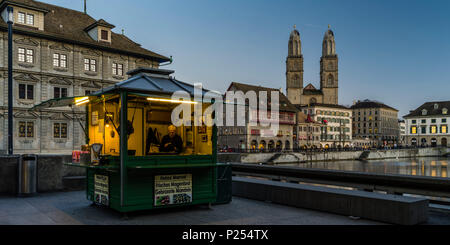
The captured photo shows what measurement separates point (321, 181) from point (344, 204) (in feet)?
8.61

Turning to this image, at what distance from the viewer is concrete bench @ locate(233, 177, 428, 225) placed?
7914 mm

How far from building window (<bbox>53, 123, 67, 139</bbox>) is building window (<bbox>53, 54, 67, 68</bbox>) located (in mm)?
6703

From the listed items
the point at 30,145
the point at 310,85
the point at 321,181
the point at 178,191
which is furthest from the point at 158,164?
the point at 310,85

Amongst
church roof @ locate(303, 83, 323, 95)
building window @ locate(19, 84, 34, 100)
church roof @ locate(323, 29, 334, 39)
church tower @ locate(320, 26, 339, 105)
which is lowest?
building window @ locate(19, 84, 34, 100)

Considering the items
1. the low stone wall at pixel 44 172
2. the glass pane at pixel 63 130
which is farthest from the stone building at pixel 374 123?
the low stone wall at pixel 44 172

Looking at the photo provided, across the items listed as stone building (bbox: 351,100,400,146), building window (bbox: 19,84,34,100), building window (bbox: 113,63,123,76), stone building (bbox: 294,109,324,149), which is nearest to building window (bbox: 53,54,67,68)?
building window (bbox: 19,84,34,100)

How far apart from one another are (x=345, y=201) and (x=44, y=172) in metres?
9.35

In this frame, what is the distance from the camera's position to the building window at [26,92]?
135 ft

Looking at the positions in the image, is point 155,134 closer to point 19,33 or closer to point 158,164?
point 158,164

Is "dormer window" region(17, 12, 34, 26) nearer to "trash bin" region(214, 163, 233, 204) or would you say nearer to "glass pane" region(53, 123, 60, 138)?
"glass pane" region(53, 123, 60, 138)

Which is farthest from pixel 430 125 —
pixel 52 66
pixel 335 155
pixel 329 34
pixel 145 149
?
pixel 145 149

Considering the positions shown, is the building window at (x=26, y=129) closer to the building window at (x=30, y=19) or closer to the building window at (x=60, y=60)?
the building window at (x=60, y=60)

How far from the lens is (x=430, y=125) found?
5655 inches

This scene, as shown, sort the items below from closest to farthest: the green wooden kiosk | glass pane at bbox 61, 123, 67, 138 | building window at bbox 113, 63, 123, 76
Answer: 1. the green wooden kiosk
2. glass pane at bbox 61, 123, 67, 138
3. building window at bbox 113, 63, 123, 76
